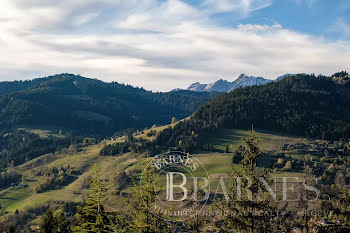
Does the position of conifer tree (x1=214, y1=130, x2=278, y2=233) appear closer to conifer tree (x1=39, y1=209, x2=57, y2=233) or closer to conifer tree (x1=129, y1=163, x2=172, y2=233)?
conifer tree (x1=129, y1=163, x2=172, y2=233)

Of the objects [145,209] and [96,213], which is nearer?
[145,209]

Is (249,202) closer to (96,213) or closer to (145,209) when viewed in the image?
(145,209)

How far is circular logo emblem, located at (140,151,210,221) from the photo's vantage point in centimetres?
3058

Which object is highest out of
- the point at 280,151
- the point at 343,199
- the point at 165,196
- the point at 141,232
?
the point at 343,199

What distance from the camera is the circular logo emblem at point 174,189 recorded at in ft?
100

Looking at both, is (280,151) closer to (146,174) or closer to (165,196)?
(165,196)

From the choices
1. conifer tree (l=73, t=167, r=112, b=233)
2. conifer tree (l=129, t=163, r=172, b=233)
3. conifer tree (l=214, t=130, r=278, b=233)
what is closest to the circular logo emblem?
conifer tree (l=129, t=163, r=172, b=233)

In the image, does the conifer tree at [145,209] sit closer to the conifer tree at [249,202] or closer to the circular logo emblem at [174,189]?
the circular logo emblem at [174,189]

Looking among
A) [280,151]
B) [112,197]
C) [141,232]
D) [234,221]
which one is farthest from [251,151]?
[280,151]

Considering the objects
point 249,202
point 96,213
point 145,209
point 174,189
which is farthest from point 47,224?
point 174,189

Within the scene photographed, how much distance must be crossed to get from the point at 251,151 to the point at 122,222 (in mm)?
12942

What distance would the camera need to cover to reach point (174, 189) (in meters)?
140

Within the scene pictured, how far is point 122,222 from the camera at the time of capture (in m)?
29.5

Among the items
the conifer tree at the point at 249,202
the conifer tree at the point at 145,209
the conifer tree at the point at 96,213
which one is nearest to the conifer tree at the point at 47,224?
the conifer tree at the point at 96,213
